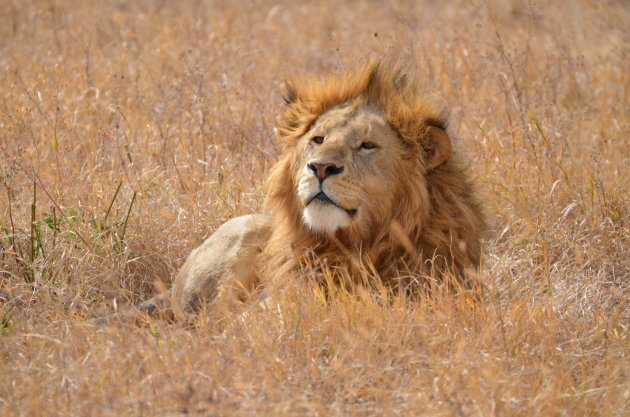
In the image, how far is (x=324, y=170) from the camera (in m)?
3.70

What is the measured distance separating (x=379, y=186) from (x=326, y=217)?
0.28 meters

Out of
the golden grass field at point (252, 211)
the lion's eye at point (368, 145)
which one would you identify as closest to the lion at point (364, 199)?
the lion's eye at point (368, 145)

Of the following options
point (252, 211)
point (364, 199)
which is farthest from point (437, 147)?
point (252, 211)

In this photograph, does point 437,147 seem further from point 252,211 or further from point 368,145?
point 252,211

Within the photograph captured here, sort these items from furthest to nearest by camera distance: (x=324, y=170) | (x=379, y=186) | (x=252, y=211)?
(x=252, y=211) < (x=379, y=186) < (x=324, y=170)

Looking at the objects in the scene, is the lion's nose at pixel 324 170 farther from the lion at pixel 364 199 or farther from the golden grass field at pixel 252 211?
the golden grass field at pixel 252 211

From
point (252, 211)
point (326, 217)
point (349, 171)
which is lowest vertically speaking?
point (252, 211)

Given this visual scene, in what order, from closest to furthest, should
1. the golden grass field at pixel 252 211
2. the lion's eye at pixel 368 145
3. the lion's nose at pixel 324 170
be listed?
the golden grass field at pixel 252 211 < the lion's nose at pixel 324 170 < the lion's eye at pixel 368 145

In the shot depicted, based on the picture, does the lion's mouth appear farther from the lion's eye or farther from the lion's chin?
the lion's eye

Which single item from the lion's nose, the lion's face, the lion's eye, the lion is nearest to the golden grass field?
the lion

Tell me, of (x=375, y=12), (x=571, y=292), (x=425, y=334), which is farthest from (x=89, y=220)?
(x=375, y=12)

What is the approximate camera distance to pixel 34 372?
10.6 feet

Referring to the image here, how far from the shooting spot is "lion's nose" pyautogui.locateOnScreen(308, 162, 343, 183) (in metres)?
3.70

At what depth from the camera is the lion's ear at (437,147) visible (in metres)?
3.90
